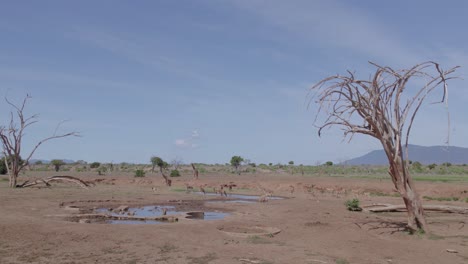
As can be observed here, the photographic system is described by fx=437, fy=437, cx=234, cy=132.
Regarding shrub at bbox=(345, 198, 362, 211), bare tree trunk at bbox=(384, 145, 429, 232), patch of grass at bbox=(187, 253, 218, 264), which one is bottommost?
patch of grass at bbox=(187, 253, 218, 264)

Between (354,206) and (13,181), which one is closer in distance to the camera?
(354,206)

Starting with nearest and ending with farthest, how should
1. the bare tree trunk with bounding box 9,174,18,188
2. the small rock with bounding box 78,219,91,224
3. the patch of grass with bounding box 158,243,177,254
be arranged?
the patch of grass with bounding box 158,243,177,254 → the small rock with bounding box 78,219,91,224 → the bare tree trunk with bounding box 9,174,18,188

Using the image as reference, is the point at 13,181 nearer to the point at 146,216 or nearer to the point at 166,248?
the point at 146,216

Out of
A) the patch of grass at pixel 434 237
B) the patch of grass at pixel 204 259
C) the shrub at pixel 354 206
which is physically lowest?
the patch of grass at pixel 204 259

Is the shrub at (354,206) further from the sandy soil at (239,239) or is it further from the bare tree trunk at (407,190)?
the bare tree trunk at (407,190)

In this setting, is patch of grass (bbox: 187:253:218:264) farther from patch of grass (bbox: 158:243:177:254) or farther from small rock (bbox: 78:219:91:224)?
small rock (bbox: 78:219:91:224)

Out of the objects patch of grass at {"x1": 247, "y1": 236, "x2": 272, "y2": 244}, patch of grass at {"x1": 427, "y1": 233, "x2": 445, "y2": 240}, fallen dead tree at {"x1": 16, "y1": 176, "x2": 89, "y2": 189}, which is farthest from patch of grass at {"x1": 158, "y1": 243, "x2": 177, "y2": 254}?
fallen dead tree at {"x1": 16, "y1": 176, "x2": 89, "y2": 189}

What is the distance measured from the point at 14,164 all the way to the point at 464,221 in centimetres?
3100

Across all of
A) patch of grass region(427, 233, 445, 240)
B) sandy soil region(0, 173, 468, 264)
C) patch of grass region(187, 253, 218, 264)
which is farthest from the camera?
patch of grass region(427, 233, 445, 240)

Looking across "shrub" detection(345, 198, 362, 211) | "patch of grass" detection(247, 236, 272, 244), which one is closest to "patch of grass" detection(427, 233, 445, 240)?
"patch of grass" detection(247, 236, 272, 244)

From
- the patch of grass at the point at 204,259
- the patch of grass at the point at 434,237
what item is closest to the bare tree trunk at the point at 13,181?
the patch of grass at the point at 204,259

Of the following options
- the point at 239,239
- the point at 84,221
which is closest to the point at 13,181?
the point at 84,221

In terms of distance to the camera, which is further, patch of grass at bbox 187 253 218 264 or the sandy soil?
the sandy soil

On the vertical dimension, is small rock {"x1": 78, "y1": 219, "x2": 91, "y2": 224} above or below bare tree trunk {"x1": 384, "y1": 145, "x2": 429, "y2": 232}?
below
